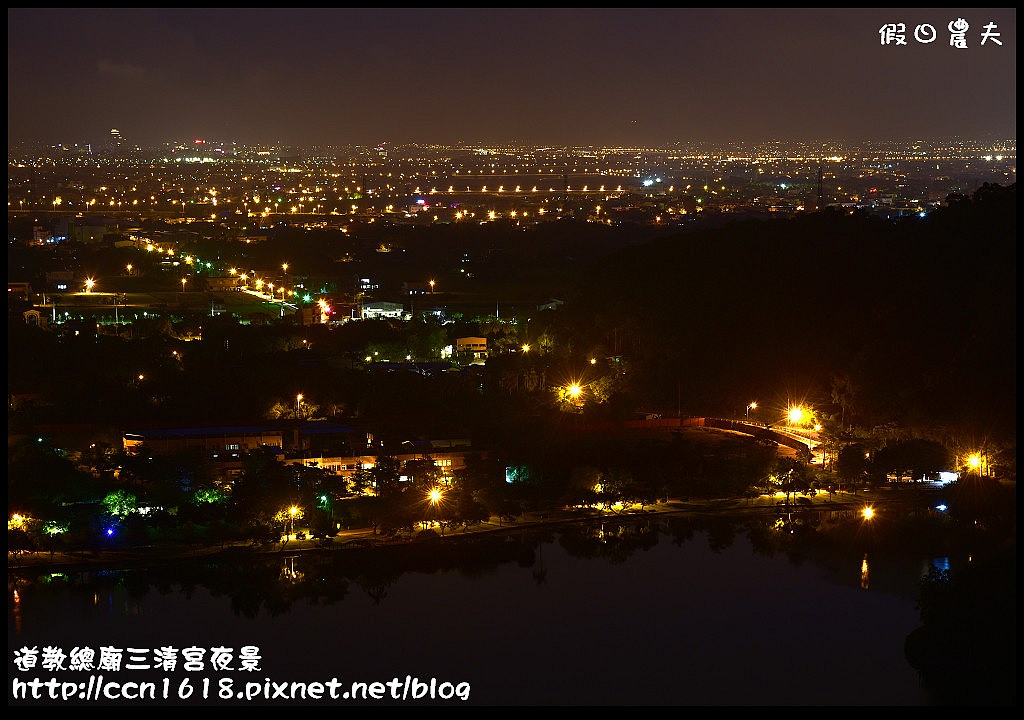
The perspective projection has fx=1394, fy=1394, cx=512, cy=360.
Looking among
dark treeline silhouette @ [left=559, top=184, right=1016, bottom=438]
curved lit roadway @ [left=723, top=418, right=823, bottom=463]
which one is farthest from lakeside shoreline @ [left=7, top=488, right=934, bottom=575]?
dark treeline silhouette @ [left=559, top=184, right=1016, bottom=438]

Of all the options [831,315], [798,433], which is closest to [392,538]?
[798,433]

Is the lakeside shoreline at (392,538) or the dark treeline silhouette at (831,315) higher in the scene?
the dark treeline silhouette at (831,315)

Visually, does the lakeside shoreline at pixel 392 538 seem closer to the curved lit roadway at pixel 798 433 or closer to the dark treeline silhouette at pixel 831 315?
the curved lit roadway at pixel 798 433

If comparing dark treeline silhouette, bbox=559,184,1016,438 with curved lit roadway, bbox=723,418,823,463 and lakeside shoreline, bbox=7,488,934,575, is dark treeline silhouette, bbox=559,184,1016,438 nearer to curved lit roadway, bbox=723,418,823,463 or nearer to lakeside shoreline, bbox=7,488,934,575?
curved lit roadway, bbox=723,418,823,463

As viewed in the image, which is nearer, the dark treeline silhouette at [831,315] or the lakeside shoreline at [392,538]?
the lakeside shoreline at [392,538]

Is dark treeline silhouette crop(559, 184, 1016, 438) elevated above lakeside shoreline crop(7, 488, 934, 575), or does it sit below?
above

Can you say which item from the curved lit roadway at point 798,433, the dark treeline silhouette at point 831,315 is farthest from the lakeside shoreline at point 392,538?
the dark treeline silhouette at point 831,315

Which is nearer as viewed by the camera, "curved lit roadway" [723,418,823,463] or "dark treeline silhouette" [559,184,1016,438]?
"curved lit roadway" [723,418,823,463]

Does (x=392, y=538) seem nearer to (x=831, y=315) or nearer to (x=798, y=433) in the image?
(x=798, y=433)

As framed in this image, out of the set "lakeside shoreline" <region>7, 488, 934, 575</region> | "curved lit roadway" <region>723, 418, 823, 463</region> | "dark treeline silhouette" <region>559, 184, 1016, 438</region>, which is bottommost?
"lakeside shoreline" <region>7, 488, 934, 575</region>

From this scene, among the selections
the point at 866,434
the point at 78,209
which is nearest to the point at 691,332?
the point at 866,434
